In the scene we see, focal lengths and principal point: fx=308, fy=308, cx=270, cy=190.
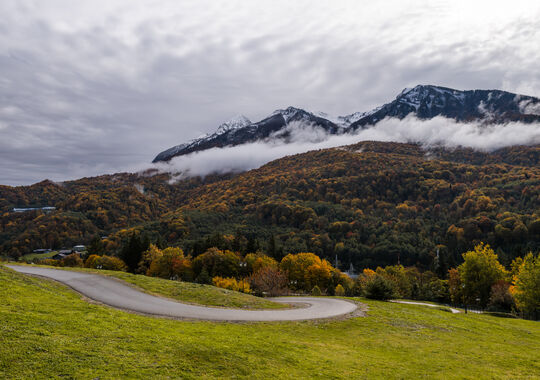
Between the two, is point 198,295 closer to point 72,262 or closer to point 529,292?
point 529,292

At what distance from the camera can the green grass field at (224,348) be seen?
884 cm

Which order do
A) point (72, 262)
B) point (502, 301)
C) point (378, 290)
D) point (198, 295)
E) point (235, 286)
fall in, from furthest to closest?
point (72, 262)
point (235, 286)
point (502, 301)
point (378, 290)
point (198, 295)

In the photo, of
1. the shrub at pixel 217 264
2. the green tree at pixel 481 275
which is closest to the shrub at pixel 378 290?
the green tree at pixel 481 275

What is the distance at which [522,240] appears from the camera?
107750mm

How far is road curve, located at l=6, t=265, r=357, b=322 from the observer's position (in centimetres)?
1797

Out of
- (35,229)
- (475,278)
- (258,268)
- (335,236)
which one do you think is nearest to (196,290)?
(258,268)

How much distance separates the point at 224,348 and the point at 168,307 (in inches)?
357

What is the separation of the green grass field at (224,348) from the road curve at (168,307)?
1851 millimetres

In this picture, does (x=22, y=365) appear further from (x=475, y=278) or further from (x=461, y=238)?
(x=461, y=238)

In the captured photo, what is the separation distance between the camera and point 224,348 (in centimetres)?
1149

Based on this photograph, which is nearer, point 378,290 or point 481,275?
point 378,290

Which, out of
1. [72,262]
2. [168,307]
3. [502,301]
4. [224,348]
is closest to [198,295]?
[168,307]

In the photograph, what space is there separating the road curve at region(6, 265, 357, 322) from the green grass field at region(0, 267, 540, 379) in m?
1.85

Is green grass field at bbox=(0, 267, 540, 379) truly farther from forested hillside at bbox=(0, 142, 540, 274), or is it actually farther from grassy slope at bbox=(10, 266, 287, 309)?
forested hillside at bbox=(0, 142, 540, 274)
